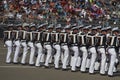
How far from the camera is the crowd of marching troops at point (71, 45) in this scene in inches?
691

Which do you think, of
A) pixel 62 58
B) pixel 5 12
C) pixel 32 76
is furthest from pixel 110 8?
pixel 32 76

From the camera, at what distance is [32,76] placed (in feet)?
56.6

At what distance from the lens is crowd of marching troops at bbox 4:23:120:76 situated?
17.6 meters

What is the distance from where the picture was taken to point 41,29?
19625mm

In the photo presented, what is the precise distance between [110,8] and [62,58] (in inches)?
499

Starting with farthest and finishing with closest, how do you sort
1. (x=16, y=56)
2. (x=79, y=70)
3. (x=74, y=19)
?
(x=74, y=19), (x=16, y=56), (x=79, y=70)

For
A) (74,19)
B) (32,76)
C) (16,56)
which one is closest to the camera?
(32,76)

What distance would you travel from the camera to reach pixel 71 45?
18562 mm

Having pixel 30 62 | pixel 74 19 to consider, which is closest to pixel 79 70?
pixel 30 62

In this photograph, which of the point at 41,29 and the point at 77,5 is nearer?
the point at 41,29

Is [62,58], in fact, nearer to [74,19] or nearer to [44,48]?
[44,48]

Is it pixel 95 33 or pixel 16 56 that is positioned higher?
pixel 95 33

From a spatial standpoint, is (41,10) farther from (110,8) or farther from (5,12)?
(110,8)

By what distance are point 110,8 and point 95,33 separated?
13961 mm
